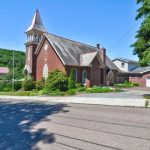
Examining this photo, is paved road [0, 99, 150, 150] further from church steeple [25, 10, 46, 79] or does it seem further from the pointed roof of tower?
the pointed roof of tower

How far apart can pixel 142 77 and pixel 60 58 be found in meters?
19.9

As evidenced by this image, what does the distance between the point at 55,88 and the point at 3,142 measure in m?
20.5

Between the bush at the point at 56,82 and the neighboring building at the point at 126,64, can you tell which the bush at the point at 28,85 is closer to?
the bush at the point at 56,82

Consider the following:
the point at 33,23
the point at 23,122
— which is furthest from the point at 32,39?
the point at 23,122

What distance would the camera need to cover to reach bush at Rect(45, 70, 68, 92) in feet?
90.6

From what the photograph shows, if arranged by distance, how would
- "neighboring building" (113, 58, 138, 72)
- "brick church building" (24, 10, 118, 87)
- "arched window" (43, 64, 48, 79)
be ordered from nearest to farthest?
"brick church building" (24, 10, 118, 87) → "arched window" (43, 64, 48, 79) → "neighboring building" (113, 58, 138, 72)

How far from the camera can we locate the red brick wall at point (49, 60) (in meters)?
33.5

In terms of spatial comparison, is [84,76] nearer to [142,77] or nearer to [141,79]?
[142,77]

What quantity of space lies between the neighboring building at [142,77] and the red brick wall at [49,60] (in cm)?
1749

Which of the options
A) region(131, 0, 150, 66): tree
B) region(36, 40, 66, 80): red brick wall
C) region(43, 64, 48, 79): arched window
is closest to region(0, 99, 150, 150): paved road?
region(131, 0, 150, 66): tree

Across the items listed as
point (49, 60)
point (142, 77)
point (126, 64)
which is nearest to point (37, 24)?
point (49, 60)

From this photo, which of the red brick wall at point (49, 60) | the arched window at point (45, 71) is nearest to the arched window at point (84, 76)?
the red brick wall at point (49, 60)

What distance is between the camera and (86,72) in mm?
35969

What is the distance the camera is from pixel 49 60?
3509 centimetres
